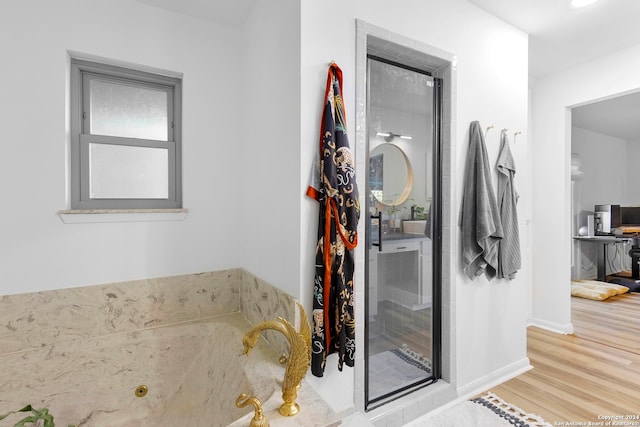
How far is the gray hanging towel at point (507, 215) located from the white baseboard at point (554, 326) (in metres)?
1.51

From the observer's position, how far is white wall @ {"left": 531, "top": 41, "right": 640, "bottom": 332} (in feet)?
10.0

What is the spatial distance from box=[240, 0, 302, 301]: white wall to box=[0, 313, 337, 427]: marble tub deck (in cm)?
42

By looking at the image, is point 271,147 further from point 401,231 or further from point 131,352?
point 131,352

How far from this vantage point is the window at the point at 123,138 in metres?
1.81

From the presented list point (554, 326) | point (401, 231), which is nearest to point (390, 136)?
point (401, 231)

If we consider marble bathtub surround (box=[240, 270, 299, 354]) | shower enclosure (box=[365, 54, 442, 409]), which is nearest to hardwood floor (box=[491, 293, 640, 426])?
shower enclosure (box=[365, 54, 442, 409])

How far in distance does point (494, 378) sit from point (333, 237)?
1.78 meters

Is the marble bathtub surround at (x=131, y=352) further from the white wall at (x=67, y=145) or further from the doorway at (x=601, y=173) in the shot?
the doorway at (x=601, y=173)

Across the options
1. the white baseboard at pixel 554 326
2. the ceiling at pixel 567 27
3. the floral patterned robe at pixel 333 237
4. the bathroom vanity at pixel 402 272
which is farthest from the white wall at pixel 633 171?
the floral patterned robe at pixel 333 237

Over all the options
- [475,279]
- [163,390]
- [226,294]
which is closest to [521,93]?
[475,279]

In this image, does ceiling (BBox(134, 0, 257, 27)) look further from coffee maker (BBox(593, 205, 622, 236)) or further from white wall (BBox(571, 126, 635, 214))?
coffee maker (BBox(593, 205, 622, 236))

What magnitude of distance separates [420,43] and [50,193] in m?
2.21

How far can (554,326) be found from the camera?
319 centimetres

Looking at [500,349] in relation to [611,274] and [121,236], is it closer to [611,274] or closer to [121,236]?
[121,236]
